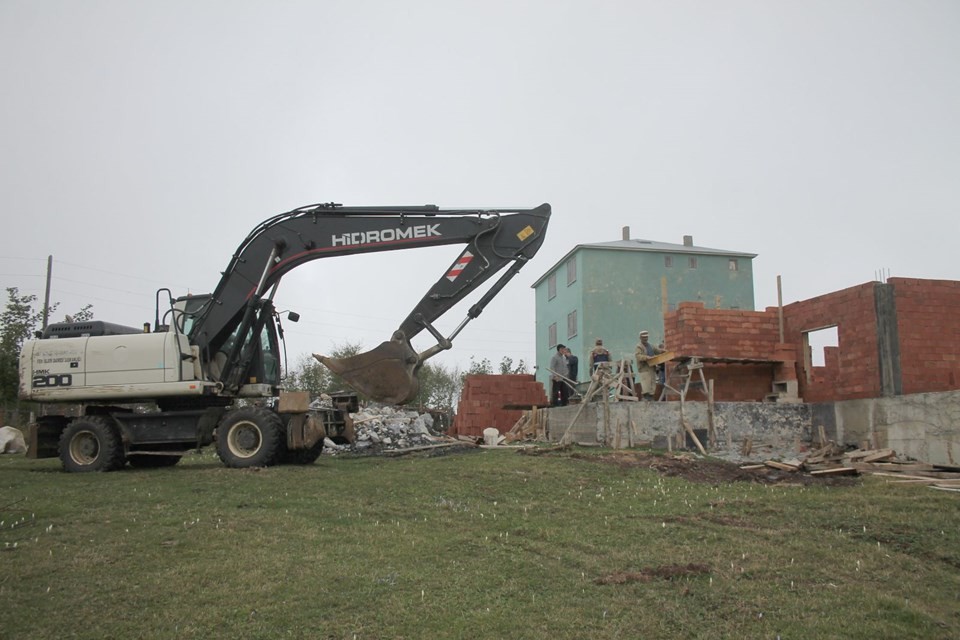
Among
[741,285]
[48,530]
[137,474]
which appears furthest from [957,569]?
[741,285]

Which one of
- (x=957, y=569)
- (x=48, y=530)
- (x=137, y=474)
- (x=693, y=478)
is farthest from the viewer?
(x=137, y=474)

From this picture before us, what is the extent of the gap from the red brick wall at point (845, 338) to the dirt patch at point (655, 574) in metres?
8.19

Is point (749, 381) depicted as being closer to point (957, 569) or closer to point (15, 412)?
point (957, 569)

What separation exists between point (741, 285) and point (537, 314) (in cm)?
1249

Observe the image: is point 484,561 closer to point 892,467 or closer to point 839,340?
point 892,467

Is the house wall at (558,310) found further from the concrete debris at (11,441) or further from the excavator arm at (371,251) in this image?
the excavator arm at (371,251)

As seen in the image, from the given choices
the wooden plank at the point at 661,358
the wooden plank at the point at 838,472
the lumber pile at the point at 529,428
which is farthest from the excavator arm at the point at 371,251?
the lumber pile at the point at 529,428

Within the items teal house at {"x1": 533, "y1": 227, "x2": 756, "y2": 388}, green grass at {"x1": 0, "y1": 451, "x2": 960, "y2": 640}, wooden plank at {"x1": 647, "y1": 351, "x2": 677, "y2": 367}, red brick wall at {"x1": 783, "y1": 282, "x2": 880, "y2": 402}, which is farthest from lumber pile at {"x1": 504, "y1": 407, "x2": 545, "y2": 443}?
teal house at {"x1": 533, "y1": 227, "x2": 756, "y2": 388}

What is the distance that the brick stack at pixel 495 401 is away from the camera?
63.6 ft

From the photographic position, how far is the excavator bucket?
34.8ft

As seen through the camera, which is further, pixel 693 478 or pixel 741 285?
pixel 741 285

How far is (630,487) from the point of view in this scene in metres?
8.79

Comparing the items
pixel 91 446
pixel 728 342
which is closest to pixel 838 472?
pixel 728 342

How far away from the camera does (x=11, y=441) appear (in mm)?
19703
